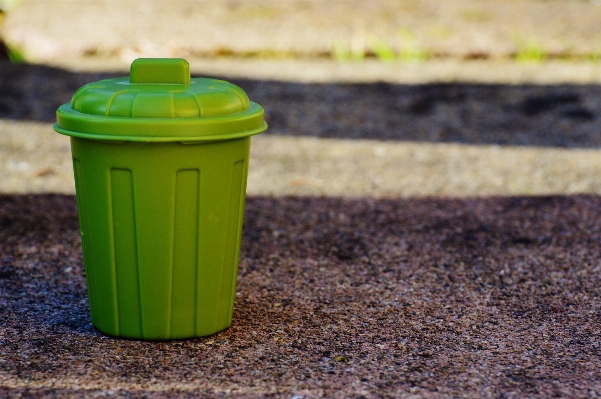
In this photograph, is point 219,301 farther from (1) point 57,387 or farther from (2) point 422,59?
Result: (2) point 422,59

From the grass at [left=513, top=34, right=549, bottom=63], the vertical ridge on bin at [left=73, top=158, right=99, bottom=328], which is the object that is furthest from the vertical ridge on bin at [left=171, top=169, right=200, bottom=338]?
the grass at [left=513, top=34, right=549, bottom=63]

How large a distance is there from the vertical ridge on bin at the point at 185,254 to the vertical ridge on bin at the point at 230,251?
0.13m

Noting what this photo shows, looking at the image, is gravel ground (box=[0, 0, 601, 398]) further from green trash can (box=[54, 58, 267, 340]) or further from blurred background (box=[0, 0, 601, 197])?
green trash can (box=[54, 58, 267, 340])

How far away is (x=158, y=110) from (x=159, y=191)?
0.95 ft

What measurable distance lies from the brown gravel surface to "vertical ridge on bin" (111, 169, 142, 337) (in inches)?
4.6

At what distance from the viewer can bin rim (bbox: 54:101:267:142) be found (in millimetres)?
2498

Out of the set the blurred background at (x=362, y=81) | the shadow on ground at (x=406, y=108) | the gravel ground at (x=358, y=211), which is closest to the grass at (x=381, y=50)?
the blurred background at (x=362, y=81)

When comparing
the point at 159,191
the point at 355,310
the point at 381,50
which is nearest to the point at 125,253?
the point at 159,191

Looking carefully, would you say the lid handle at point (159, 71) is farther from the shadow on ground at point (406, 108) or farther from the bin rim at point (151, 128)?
the shadow on ground at point (406, 108)

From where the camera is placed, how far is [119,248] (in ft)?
8.89

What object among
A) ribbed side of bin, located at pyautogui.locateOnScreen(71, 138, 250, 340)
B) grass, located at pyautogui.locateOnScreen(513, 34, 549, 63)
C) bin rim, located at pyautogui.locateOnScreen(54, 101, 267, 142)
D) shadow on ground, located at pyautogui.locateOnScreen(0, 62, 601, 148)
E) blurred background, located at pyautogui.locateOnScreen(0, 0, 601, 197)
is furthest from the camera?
grass, located at pyautogui.locateOnScreen(513, 34, 549, 63)

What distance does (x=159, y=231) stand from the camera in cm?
266

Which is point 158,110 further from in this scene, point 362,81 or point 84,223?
point 362,81

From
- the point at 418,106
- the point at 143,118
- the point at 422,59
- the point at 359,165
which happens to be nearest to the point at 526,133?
the point at 418,106
